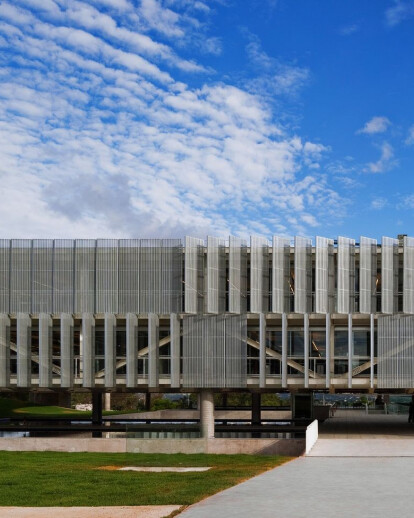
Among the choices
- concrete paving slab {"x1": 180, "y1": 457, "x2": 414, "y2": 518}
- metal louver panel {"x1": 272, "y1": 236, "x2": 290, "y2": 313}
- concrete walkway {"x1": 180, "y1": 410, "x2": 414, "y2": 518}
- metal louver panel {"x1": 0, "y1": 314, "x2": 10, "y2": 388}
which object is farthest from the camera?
metal louver panel {"x1": 0, "y1": 314, "x2": 10, "y2": 388}

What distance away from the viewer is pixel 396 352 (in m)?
43.0

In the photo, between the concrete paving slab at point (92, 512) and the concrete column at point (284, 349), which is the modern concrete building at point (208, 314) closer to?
the concrete column at point (284, 349)

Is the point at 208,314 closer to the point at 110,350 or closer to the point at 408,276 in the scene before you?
the point at 110,350

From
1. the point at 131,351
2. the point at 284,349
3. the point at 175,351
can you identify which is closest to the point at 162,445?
the point at 175,351

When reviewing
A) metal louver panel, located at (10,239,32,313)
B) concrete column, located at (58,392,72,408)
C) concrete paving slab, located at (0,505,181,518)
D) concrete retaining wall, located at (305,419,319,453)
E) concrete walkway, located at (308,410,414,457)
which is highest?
metal louver panel, located at (10,239,32,313)

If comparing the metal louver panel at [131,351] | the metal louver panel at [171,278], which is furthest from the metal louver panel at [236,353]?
the metal louver panel at [131,351]

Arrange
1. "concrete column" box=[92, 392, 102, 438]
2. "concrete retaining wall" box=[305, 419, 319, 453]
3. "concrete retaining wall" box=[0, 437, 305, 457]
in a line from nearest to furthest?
"concrete retaining wall" box=[305, 419, 319, 453] < "concrete retaining wall" box=[0, 437, 305, 457] < "concrete column" box=[92, 392, 102, 438]

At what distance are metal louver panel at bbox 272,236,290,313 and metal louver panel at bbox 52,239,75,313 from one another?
1196 centimetres

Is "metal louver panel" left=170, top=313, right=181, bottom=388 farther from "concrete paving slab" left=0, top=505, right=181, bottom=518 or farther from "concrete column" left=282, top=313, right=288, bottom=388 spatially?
"concrete paving slab" left=0, top=505, right=181, bottom=518

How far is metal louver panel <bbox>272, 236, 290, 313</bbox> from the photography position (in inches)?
1716

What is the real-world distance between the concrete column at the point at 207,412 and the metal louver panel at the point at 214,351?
922mm

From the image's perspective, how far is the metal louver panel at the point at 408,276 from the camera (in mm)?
43062

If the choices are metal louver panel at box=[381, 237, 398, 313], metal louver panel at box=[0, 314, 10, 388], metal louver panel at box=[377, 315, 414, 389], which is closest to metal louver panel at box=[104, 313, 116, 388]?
metal louver panel at box=[0, 314, 10, 388]

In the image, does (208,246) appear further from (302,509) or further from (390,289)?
(302,509)
